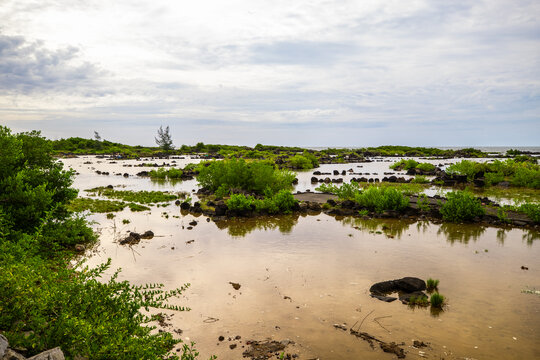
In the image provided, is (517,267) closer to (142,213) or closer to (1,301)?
(1,301)

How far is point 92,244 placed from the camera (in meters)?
13.5

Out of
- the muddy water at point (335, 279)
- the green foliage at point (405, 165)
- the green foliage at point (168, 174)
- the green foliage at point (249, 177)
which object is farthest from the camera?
the green foliage at point (405, 165)

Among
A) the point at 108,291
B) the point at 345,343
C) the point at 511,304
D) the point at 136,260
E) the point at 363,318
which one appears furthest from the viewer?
the point at 136,260

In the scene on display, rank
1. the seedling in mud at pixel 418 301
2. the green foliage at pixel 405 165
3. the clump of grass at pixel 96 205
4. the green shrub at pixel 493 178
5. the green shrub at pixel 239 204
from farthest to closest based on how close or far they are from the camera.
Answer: the green foliage at pixel 405 165 → the green shrub at pixel 493 178 → the clump of grass at pixel 96 205 → the green shrub at pixel 239 204 → the seedling in mud at pixel 418 301

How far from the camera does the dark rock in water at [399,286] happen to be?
9315 mm

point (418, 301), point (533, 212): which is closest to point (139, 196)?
point (418, 301)

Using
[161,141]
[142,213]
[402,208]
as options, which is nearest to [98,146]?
[161,141]

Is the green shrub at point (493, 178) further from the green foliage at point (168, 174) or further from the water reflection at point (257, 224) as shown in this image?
the green foliage at point (168, 174)

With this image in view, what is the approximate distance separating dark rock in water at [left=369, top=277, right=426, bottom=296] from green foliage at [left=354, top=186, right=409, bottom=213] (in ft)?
33.7

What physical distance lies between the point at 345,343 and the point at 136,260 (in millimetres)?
7929

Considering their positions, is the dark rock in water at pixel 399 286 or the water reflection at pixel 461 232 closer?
the dark rock in water at pixel 399 286

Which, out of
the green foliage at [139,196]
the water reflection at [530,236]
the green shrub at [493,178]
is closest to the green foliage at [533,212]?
the water reflection at [530,236]

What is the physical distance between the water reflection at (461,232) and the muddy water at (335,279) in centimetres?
5

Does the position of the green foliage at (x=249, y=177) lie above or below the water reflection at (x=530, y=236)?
above
